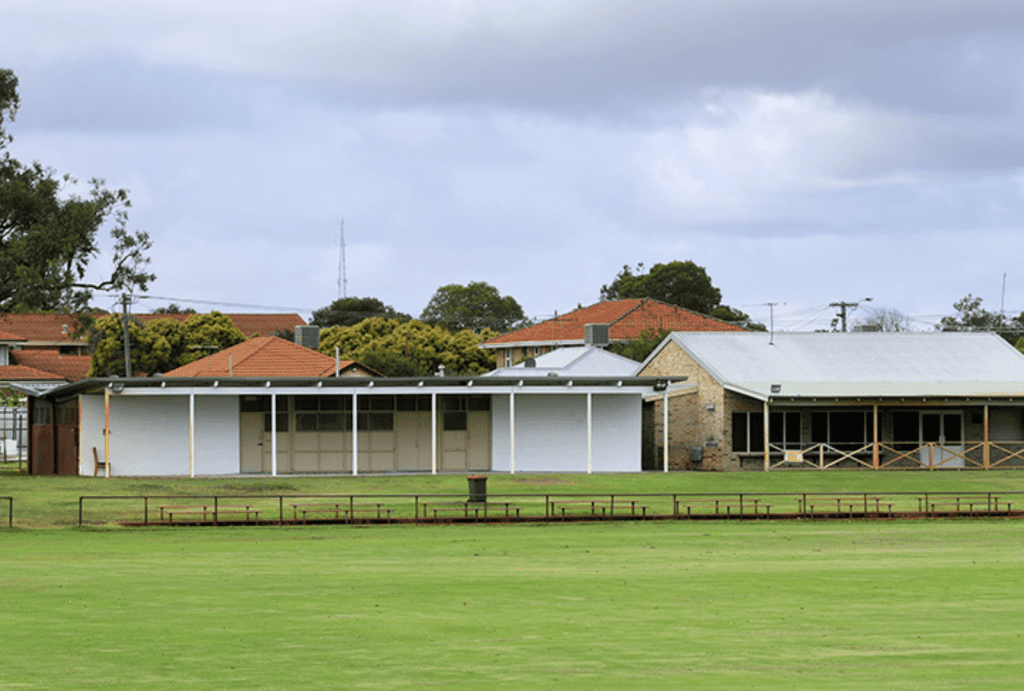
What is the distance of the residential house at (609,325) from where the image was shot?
258ft

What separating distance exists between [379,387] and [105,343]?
39414mm

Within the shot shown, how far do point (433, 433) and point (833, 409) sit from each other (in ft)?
46.8

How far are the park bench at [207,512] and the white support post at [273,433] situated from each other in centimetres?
781

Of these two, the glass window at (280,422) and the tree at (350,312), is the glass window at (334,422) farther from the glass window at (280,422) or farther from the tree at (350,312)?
the tree at (350,312)

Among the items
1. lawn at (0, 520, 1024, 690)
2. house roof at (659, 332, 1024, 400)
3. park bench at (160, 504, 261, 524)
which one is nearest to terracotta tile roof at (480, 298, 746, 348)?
house roof at (659, 332, 1024, 400)

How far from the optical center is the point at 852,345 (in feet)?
163

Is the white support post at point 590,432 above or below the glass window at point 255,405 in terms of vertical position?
below

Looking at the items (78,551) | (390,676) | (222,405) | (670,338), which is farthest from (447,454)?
(390,676)

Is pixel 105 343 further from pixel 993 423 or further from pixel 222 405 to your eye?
pixel 993 423

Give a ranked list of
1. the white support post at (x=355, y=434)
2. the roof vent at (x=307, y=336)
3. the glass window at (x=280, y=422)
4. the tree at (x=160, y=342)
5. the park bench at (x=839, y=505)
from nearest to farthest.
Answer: the park bench at (x=839, y=505)
the white support post at (x=355, y=434)
the glass window at (x=280, y=422)
the roof vent at (x=307, y=336)
the tree at (x=160, y=342)

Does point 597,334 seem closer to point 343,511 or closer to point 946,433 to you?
point 946,433

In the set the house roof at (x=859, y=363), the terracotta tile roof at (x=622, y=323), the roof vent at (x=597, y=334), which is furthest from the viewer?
the terracotta tile roof at (x=622, y=323)

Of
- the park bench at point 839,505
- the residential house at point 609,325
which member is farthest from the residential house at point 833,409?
the residential house at point 609,325

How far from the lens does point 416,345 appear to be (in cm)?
7681
